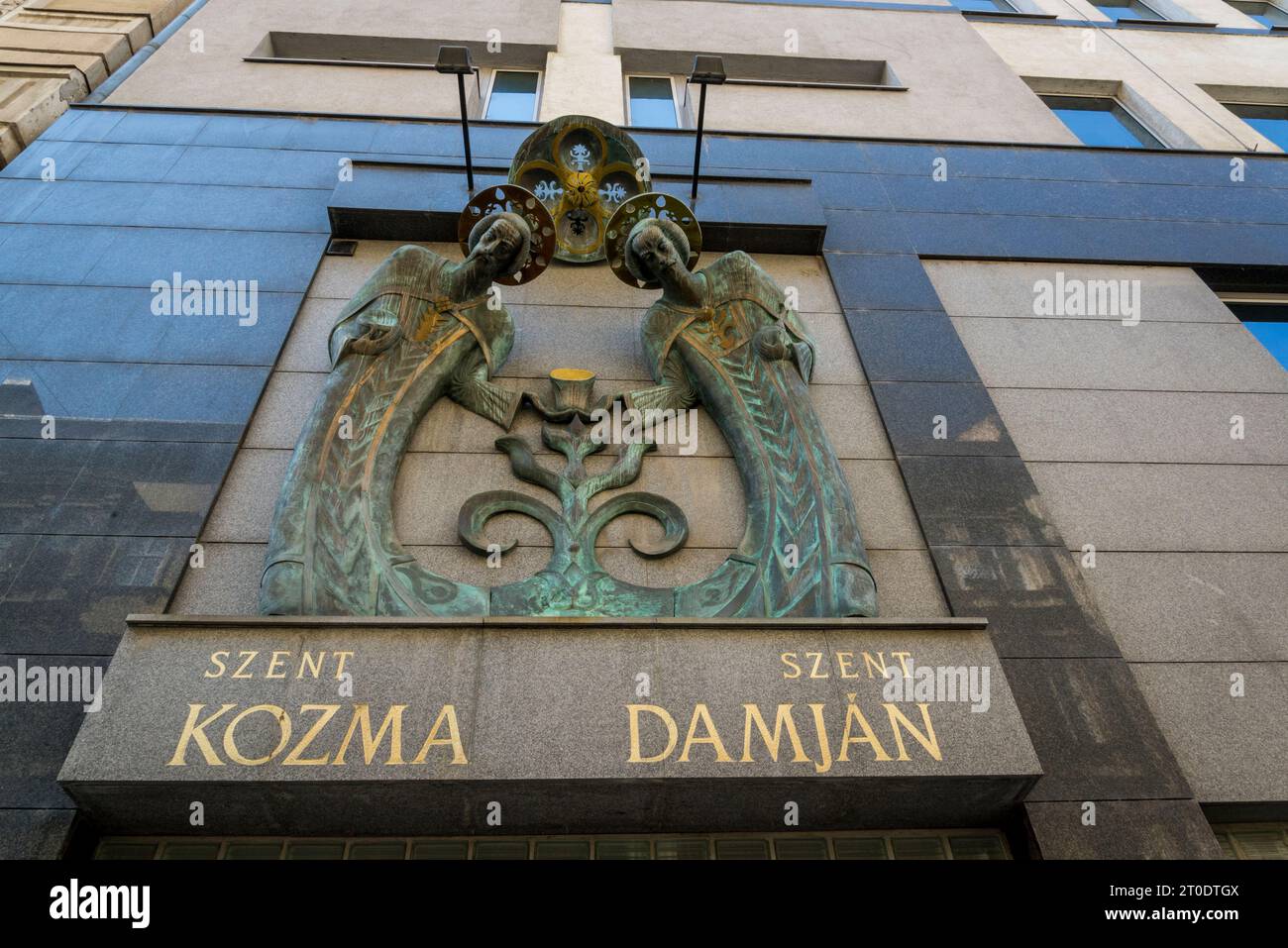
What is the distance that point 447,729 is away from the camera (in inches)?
197

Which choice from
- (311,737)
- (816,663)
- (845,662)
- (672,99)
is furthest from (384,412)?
Answer: (672,99)

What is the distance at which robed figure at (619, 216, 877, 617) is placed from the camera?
616 cm

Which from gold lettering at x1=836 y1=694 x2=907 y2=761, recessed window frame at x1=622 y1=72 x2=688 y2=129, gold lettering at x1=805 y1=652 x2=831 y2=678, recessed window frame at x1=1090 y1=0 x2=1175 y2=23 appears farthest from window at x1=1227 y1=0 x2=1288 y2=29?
gold lettering at x1=836 y1=694 x2=907 y2=761

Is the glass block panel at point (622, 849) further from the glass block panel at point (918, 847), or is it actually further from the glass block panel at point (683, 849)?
the glass block panel at point (918, 847)

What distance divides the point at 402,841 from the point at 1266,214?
39.7 feet

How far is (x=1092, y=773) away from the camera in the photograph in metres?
5.59

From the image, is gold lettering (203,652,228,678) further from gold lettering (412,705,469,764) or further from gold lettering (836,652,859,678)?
gold lettering (836,652,859,678)

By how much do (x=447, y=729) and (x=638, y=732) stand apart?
Answer: 1086mm

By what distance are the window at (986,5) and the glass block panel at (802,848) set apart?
687 inches

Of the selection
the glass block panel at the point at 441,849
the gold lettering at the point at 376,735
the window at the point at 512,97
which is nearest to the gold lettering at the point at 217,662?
the gold lettering at the point at 376,735

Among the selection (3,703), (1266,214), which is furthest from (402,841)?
(1266,214)

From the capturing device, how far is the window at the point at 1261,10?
19.7 m

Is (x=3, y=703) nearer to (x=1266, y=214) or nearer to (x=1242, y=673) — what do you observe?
(x=1242, y=673)

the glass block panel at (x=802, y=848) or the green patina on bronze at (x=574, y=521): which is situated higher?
the green patina on bronze at (x=574, y=521)
